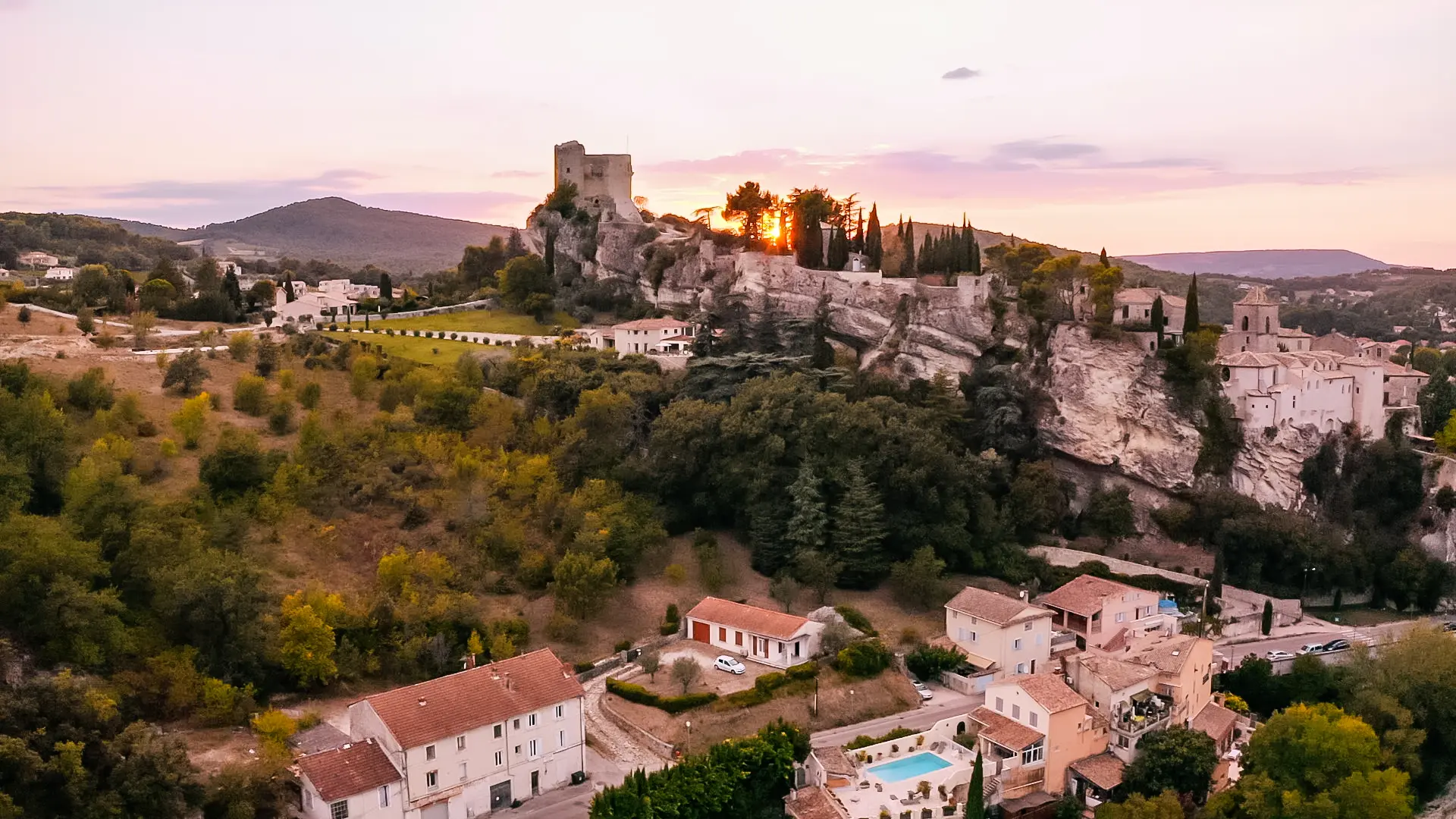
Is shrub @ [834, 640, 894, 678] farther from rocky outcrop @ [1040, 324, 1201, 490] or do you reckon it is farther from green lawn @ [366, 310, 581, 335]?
green lawn @ [366, 310, 581, 335]

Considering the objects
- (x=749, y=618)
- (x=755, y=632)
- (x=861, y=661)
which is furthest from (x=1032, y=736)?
(x=749, y=618)

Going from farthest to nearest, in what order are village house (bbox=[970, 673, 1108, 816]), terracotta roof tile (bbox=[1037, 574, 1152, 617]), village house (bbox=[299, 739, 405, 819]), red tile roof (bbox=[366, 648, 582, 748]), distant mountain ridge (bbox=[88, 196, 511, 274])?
distant mountain ridge (bbox=[88, 196, 511, 274])
terracotta roof tile (bbox=[1037, 574, 1152, 617])
village house (bbox=[970, 673, 1108, 816])
red tile roof (bbox=[366, 648, 582, 748])
village house (bbox=[299, 739, 405, 819])

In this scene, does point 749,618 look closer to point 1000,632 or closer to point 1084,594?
point 1000,632

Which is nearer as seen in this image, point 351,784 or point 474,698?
point 351,784

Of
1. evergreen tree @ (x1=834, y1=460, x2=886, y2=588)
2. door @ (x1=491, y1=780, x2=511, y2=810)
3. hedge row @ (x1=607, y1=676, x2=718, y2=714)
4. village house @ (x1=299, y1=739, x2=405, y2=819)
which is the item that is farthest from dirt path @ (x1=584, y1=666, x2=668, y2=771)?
evergreen tree @ (x1=834, y1=460, x2=886, y2=588)

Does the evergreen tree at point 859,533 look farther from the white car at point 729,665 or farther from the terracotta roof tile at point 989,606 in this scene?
the white car at point 729,665

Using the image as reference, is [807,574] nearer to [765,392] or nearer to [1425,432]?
[765,392]

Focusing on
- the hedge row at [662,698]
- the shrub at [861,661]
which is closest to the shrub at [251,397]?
the hedge row at [662,698]
